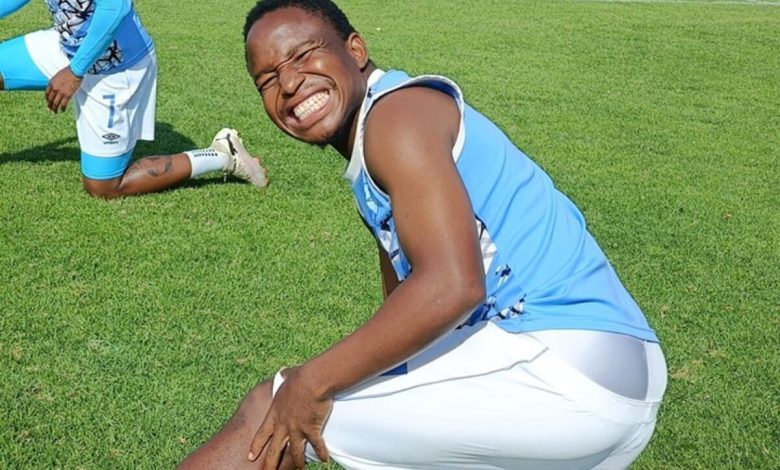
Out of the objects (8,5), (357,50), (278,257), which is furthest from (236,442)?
(8,5)

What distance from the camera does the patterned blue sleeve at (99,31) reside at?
6.23m

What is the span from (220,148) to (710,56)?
8.12 metres

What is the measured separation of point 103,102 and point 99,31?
53 centimetres

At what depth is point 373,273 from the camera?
220 inches

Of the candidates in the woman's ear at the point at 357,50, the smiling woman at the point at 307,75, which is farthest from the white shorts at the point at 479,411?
the woman's ear at the point at 357,50

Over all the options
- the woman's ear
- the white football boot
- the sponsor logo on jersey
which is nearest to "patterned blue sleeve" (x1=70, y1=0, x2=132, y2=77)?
the sponsor logo on jersey

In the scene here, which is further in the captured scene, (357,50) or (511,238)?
(357,50)

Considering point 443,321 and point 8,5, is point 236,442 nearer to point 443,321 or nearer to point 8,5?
point 443,321

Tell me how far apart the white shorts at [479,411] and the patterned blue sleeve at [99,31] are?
4.56 metres

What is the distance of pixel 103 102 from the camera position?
6.61 meters

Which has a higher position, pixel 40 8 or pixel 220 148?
pixel 220 148

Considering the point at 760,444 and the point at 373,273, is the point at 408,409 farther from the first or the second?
the point at 373,273

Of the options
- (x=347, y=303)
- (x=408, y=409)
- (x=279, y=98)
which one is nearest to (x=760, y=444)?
(x=347, y=303)

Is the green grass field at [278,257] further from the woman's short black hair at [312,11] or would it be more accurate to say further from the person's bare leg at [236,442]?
the woman's short black hair at [312,11]
